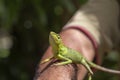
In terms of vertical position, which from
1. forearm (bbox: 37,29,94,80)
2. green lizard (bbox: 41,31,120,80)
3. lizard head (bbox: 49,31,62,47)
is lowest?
forearm (bbox: 37,29,94,80)

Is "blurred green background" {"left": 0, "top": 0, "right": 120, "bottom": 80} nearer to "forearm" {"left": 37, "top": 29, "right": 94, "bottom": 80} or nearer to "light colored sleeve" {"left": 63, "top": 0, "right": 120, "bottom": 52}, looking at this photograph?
"light colored sleeve" {"left": 63, "top": 0, "right": 120, "bottom": 52}

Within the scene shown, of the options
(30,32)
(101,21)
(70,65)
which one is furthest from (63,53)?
(30,32)

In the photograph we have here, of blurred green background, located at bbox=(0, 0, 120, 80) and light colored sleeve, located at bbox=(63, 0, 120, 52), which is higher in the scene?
light colored sleeve, located at bbox=(63, 0, 120, 52)

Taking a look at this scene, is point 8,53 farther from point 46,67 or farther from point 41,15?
point 46,67

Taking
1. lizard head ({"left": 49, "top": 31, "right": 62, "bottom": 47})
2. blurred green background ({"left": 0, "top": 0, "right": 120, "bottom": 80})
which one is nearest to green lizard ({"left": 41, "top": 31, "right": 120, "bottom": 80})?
lizard head ({"left": 49, "top": 31, "right": 62, "bottom": 47})

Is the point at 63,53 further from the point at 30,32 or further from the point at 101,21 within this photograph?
the point at 30,32

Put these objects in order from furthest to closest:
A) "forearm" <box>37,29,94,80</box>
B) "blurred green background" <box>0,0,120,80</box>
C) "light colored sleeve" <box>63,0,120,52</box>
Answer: "blurred green background" <box>0,0,120,80</box>
"light colored sleeve" <box>63,0,120,52</box>
"forearm" <box>37,29,94,80</box>
